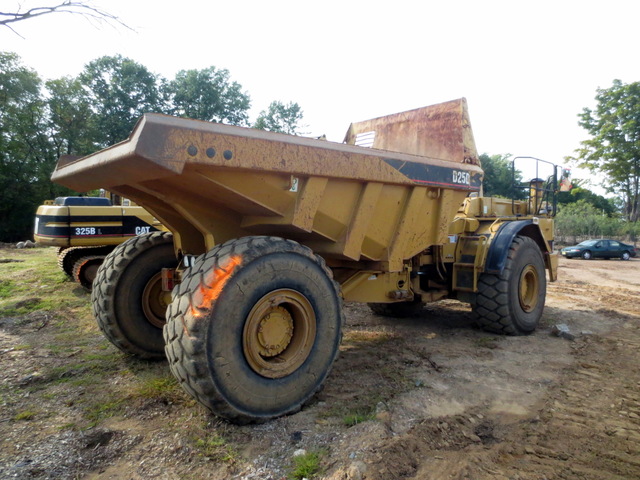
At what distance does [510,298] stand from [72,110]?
3308 cm

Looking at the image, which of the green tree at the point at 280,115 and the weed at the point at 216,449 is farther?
the green tree at the point at 280,115

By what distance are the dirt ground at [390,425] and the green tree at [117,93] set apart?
2936 cm

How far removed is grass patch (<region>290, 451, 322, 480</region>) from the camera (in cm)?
229

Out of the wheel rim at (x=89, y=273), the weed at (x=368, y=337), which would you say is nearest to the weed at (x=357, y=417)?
the weed at (x=368, y=337)

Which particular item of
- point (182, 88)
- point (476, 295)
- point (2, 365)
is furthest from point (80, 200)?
point (182, 88)

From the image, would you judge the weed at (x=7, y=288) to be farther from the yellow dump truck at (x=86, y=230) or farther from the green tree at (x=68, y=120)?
the green tree at (x=68, y=120)

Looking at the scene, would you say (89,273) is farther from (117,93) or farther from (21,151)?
(117,93)

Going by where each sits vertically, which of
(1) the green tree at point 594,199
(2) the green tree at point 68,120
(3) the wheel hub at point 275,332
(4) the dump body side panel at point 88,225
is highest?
(2) the green tree at point 68,120

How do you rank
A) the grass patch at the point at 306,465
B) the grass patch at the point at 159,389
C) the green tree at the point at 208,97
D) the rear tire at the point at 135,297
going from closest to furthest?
the grass patch at the point at 306,465 < the grass patch at the point at 159,389 < the rear tire at the point at 135,297 < the green tree at the point at 208,97

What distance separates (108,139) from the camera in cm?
3033

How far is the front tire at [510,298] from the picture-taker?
203 inches

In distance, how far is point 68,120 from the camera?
30.0 m

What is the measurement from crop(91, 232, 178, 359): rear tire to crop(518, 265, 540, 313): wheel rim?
431cm

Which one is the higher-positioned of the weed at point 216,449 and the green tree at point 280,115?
the green tree at point 280,115
